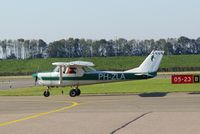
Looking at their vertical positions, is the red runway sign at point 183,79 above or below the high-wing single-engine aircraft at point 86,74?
below

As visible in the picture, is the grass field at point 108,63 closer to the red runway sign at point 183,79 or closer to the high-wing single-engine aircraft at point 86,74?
the red runway sign at point 183,79

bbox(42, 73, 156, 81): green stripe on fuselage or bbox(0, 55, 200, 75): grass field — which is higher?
bbox(0, 55, 200, 75): grass field

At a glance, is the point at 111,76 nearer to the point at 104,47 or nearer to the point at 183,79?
the point at 183,79

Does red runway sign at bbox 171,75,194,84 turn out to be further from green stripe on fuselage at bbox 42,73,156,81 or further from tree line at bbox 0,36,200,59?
tree line at bbox 0,36,200,59

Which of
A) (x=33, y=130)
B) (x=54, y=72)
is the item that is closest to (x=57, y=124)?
(x=33, y=130)

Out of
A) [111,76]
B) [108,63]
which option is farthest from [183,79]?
[108,63]

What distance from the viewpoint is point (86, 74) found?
34125mm

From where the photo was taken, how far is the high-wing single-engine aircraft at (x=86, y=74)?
33.4 metres

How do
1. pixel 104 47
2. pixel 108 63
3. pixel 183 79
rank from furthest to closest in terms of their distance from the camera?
pixel 104 47, pixel 108 63, pixel 183 79

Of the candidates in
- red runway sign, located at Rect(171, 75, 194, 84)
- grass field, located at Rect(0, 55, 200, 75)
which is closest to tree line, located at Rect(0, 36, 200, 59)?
grass field, located at Rect(0, 55, 200, 75)

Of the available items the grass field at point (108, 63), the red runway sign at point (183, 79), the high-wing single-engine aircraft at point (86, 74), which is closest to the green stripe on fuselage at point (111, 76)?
the high-wing single-engine aircraft at point (86, 74)

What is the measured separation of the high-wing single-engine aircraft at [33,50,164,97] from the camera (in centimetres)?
3341

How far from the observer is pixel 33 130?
46.7 ft

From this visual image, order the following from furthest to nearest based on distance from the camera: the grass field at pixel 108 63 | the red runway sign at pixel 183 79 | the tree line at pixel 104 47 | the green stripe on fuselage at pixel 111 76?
the tree line at pixel 104 47 → the grass field at pixel 108 63 → the red runway sign at pixel 183 79 → the green stripe on fuselage at pixel 111 76
